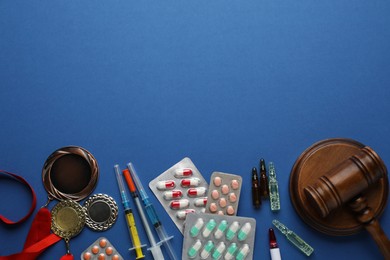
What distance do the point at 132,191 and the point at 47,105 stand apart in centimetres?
34

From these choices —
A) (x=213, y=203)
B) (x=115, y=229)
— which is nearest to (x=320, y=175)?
(x=213, y=203)

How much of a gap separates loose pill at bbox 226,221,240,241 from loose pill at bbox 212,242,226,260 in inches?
1.0

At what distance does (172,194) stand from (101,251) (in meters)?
0.25

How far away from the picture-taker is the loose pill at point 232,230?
1.24m

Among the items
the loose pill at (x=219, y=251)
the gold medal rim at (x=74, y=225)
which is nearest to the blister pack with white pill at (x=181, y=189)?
the loose pill at (x=219, y=251)

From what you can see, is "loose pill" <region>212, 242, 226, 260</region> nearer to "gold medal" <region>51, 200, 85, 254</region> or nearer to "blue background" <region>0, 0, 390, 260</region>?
"blue background" <region>0, 0, 390, 260</region>

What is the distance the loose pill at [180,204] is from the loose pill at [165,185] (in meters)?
0.04

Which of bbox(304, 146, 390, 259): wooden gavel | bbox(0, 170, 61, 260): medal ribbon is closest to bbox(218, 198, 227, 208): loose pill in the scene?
bbox(304, 146, 390, 259): wooden gavel

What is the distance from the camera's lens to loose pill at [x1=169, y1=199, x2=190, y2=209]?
4.17ft

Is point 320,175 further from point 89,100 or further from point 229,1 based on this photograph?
point 89,100

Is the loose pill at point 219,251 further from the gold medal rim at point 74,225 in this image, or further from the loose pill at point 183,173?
the gold medal rim at point 74,225

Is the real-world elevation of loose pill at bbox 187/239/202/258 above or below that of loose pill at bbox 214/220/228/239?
below

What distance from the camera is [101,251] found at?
1.28 m

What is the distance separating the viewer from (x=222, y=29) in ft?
4.17
